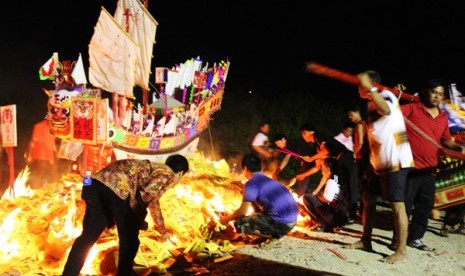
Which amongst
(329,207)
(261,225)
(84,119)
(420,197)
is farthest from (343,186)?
(84,119)

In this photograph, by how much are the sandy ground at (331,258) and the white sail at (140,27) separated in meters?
8.02

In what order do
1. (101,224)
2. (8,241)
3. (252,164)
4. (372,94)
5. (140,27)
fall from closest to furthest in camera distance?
1. (101,224)
2. (372,94)
3. (8,241)
4. (252,164)
5. (140,27)

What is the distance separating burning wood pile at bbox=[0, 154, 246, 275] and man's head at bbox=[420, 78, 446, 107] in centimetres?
334

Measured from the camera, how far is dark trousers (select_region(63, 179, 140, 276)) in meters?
4.21

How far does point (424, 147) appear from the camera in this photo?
5.87 m

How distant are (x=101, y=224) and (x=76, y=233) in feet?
4.32

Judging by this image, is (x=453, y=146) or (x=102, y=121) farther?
(x=102, y=121)

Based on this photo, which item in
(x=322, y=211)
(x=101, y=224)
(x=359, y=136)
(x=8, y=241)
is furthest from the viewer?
(x=322, y=211)

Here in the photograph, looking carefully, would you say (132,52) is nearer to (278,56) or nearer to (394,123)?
(394,123)

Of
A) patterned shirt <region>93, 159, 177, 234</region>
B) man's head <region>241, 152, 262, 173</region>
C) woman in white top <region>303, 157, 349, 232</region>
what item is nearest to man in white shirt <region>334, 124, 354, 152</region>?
woman in white top <region>303, 157, 349, 232</region>

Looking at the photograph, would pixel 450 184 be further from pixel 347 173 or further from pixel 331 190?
pixel 331 190

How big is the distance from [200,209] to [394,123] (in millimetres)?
3279

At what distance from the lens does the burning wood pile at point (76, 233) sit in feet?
16.5

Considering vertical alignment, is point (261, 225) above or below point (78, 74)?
below
